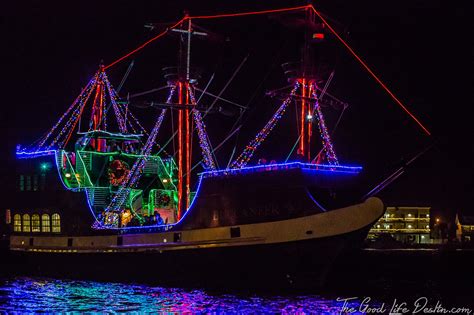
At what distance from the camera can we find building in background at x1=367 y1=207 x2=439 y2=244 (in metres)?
105

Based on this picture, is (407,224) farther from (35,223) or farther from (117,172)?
(35,223)

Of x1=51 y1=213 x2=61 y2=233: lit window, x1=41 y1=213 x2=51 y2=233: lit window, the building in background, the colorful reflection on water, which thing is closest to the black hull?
the colorful reflection on water

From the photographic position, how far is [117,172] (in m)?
33.1

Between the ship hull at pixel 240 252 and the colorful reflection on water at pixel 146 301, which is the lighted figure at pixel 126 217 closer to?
the ship hull at pixel 240 252

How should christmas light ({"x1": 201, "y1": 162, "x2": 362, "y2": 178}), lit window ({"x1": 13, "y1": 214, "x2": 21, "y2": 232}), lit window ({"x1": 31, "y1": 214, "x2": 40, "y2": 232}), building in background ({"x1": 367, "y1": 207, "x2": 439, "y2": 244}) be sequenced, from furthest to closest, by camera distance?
building in background ({"x1": 367, "y1": 207, "x2": 439, "y2": 244}), lit window ({"x1": 13, "y1": 214, "x2": 21, "y2": 232}), lit window ({"x1": 31, "y1": 214, "x2": 40, "y2": 232}), christmas light ({"x1": 201, "y1": 162, "x2": 362, "y2": 178})

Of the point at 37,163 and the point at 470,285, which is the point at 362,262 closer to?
the point at 470,285

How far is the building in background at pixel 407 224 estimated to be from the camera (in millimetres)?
104625

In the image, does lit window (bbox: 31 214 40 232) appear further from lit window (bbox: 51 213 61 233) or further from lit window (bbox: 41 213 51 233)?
lit window (bbox: 51 213 61 233)

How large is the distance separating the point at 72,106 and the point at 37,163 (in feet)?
11.5

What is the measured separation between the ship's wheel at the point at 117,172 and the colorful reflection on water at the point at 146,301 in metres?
6.14

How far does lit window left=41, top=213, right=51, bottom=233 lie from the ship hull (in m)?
3.26

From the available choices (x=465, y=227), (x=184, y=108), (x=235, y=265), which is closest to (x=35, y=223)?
(x=184, y=108)

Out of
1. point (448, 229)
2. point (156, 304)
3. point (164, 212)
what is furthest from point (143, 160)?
point (448, 229)

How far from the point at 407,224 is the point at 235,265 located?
84231 mm
